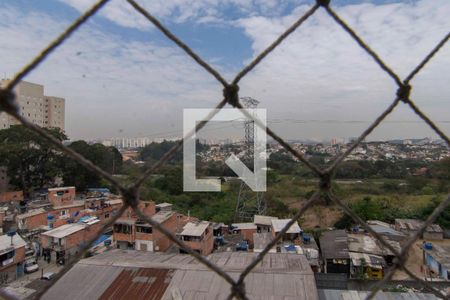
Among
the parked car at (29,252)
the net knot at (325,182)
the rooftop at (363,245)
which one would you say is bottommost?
the rooftop at (363,245)

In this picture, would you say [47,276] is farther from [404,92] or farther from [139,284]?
[404,92]

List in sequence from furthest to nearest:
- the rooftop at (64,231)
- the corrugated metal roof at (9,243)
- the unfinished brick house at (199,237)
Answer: the rooftop at (64,231), the unfinished brick house at (199,237), the corrugated metal roof at (9,243)

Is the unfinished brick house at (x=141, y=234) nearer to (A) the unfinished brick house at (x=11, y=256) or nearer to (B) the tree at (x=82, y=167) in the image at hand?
(A) the unfinished brick house at (x=11, y=256)

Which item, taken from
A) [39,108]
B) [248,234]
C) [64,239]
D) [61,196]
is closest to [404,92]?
[64,239]

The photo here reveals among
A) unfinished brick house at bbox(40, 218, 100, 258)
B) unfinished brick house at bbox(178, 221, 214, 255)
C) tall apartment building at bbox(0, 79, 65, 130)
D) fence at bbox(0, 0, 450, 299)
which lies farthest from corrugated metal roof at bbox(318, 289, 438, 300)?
tall apartment building at bbox(0, 79, 65, 130)

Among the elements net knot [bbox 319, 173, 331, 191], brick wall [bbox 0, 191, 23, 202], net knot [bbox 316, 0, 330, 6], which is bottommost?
brick wall [bbox 0, 191, 23, 202]

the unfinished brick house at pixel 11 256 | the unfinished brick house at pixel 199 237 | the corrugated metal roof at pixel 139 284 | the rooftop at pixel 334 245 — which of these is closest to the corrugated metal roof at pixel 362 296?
the corrugated metal roof at pixel 139 284

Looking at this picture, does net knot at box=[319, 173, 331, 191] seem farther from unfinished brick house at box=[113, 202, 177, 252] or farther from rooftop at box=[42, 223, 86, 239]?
rooftop at box=[42, 223, 86, 239]
